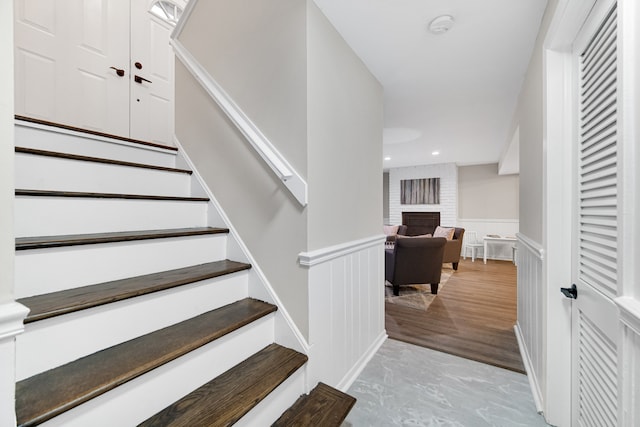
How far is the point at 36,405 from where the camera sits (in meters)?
0.71

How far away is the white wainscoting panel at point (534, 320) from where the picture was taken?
149cm

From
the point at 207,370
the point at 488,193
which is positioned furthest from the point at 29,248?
the point at 488,193

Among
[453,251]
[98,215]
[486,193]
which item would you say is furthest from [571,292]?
[486,193]

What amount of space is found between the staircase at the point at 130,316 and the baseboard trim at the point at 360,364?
13.4 inches

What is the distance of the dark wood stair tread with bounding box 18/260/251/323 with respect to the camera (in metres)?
0.87

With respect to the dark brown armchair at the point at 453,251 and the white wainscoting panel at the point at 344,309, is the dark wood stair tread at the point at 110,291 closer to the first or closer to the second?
the white wainscoting panel at the point at 344,309

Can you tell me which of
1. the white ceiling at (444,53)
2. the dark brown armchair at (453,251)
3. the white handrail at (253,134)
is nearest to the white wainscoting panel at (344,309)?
the white handrail at (253,134)

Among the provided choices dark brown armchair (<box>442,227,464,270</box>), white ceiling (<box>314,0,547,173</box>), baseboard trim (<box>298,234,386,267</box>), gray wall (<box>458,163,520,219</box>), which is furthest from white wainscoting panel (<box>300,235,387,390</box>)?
gray wall (<box>458,163,520,219</box>)

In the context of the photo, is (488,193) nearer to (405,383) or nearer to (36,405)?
(405,383)

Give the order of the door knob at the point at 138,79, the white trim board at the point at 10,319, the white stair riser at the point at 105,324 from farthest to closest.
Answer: the door knob at the point at 138,79 → the white stair riser at the point at 105,324 → the white trim board at the point at 10,319

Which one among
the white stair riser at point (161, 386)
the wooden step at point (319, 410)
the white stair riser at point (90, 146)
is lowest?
the wooden step at point (319, 410)

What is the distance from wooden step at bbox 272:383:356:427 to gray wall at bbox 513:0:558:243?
1.39 meters

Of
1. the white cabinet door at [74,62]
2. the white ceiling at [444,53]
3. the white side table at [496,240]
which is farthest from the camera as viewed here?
the white side table at [496,240]

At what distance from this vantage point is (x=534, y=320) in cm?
169
